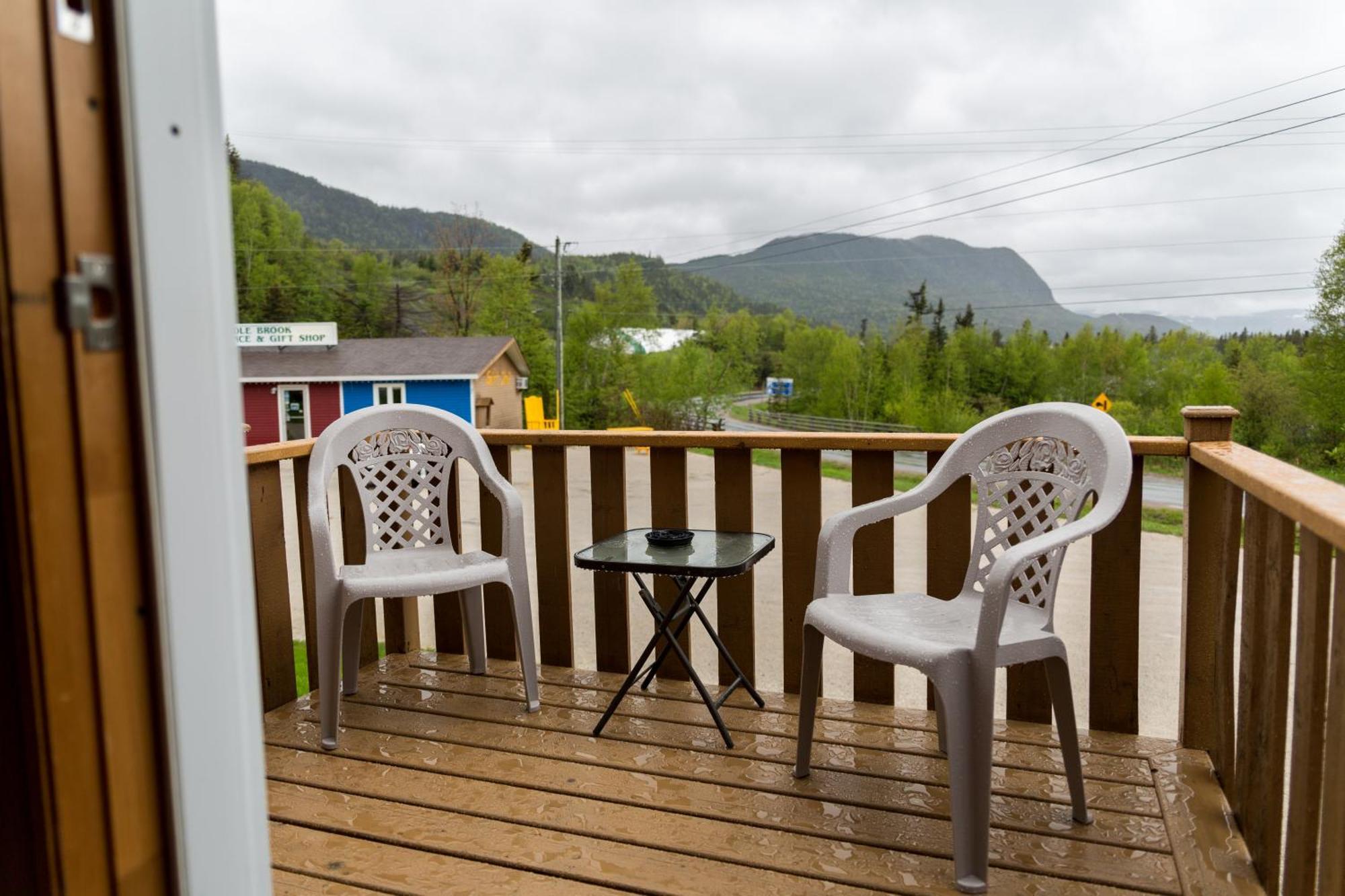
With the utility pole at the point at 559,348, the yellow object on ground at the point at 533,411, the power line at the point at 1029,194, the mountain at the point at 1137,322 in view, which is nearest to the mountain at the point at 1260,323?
the mountain at the point at 1137,322

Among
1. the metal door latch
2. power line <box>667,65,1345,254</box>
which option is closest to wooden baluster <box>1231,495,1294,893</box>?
the metal door latch

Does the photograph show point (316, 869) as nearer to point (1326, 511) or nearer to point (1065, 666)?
point (1065, 666)

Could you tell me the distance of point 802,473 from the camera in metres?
2.82

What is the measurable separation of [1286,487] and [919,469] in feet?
26.0

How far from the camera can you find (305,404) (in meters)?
23.2

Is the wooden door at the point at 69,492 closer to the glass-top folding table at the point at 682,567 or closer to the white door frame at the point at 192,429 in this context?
the white door frame at the point at 192,429

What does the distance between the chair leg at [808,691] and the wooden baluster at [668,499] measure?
78cm

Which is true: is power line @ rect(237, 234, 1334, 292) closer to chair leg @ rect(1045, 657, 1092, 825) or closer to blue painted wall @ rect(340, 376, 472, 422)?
blue painted wall @ rect(340, 376, 472, 422)

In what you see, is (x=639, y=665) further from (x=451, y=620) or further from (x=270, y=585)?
(x=270, y=585)

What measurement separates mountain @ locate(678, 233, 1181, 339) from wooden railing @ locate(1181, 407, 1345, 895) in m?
44.0

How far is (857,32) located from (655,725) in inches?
1934

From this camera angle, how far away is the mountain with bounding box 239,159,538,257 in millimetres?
33531

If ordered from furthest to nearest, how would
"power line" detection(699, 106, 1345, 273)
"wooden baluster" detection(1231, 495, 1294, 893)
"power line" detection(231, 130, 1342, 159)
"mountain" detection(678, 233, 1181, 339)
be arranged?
A: "power line" detection(231, 130, 1342, 159) < "power line" detection(699, 106, 1345, 273) < "mountain" detection(678, 233, 1181, 339) < "wooden baluster" detection(1231, 495, 1294, 893)

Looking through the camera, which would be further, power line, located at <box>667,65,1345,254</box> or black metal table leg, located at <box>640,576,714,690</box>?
power line, located at <box>667,65,1345,254</box>
